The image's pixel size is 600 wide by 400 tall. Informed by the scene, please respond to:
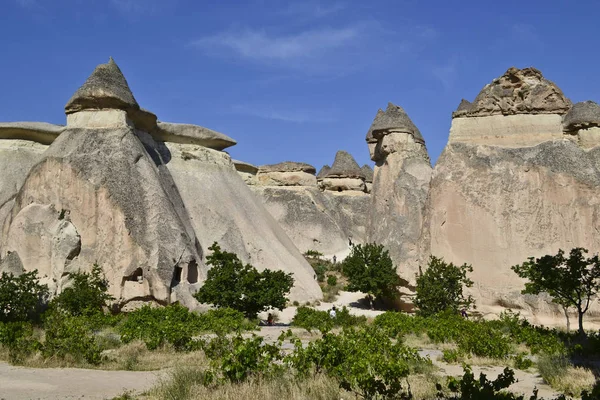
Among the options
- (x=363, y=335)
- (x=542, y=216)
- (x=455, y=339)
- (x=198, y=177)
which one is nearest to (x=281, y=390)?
(x=363, y=335)

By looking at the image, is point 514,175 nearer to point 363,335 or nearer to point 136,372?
point 363,335

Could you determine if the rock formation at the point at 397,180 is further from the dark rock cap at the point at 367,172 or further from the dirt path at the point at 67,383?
the dirt path at the point at 67,383

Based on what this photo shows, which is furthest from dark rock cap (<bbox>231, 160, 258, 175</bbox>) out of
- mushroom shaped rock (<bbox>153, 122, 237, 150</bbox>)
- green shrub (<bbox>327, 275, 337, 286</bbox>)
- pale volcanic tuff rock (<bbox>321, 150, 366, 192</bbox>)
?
green shrub (<bbox>327, 275, 337, 286</bbox>)

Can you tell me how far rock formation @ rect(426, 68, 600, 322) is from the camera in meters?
16.6

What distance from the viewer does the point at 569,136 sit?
17.6 meters

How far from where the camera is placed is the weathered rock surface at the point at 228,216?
854 inches

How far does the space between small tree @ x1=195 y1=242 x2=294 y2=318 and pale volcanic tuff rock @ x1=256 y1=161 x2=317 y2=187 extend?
18628 millimetres

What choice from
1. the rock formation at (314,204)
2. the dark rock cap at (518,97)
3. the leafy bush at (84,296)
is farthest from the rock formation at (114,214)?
the rock formation at (314,204)

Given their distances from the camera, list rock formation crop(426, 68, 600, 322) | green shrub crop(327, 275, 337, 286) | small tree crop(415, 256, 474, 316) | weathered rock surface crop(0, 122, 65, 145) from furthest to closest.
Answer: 1. green shrub crop(327, 275, 337, 286)
2. weathered rock surface crop(0, 122, 65, 145)
3. rock formation crop(426, 68, 600, 322)
4. small tree crop(415, 256, 474, 316)

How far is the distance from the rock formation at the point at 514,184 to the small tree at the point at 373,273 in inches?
115

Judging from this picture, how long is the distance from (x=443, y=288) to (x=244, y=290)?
224 inches

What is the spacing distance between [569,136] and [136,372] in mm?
14954

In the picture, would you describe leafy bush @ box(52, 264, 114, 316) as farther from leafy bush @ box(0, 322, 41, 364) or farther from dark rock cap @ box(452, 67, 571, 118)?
dark rock cap @ box(452, 67, 571, 118)

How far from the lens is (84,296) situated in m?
15.6
